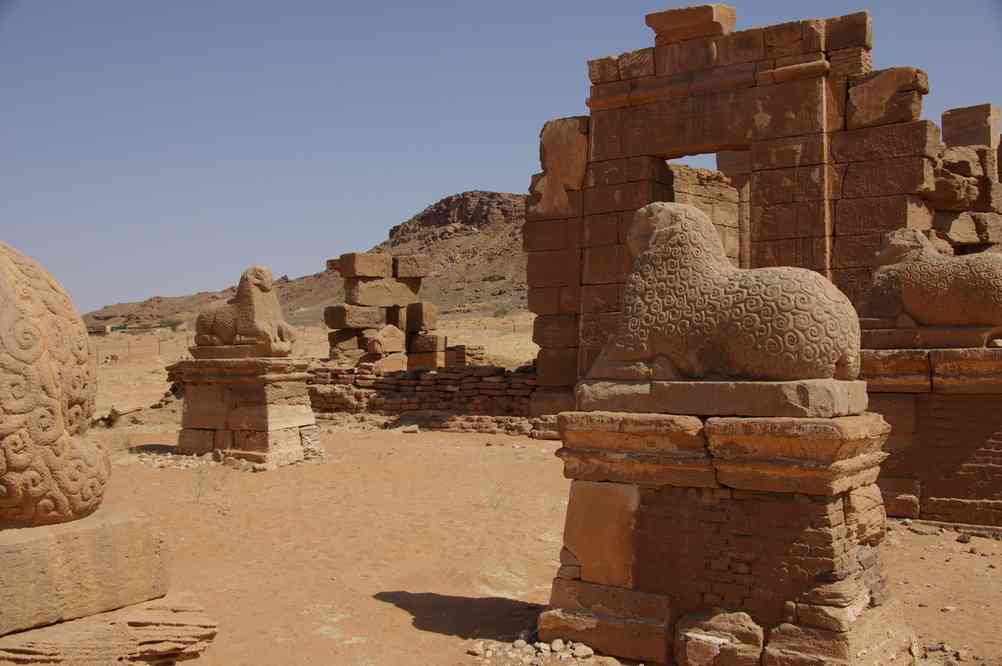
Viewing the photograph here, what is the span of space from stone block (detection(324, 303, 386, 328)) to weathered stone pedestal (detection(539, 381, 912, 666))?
1567 centimetres

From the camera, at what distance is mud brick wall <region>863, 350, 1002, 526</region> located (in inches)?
286

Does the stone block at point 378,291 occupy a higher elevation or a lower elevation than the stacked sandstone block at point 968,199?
lower

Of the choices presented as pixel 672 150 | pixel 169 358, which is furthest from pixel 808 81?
pixel 169 358

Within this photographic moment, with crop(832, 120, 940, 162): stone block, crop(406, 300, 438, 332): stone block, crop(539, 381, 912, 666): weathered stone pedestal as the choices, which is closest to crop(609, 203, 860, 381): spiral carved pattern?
crop(539, 381, 912, 666): weathered stone pedestal

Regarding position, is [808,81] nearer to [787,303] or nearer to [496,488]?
[496,488]

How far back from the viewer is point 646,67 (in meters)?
13.0

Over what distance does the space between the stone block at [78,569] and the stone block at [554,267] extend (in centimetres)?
1048

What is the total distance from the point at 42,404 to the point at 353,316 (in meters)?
17.2

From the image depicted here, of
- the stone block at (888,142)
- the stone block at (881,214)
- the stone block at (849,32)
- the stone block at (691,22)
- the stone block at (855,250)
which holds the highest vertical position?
the stone block at (691,22)

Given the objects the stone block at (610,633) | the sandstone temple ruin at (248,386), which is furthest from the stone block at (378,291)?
the stone block at (610,633)

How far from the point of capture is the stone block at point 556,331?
13906mm

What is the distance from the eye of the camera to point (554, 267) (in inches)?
551

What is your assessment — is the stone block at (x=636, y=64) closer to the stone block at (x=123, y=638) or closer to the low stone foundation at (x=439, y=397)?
the low stone foundation at (x=439, y=397)

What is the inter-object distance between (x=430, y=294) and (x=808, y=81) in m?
44.6
